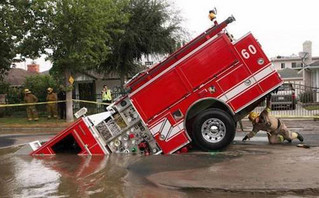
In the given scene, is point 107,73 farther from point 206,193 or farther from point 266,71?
point 206,193

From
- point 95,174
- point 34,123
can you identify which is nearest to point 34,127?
point 34,123

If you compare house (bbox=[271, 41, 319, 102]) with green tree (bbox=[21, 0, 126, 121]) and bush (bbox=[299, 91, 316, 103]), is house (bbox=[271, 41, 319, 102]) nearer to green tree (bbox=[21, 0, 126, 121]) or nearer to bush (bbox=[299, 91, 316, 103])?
bush (bbox=[299, 91, 316, 103])

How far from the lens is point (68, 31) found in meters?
18.9

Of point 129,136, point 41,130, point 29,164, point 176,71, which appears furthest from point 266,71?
point 41,130

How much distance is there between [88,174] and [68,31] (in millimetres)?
12263

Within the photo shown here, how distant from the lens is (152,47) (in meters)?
29.2

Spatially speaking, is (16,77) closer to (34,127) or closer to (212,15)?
(34,127)

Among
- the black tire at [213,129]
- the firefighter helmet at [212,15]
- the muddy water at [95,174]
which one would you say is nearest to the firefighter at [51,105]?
the muddy water at [95,174]

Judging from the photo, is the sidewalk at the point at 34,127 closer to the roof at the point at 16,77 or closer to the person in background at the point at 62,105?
the person in background at the point at 62,105

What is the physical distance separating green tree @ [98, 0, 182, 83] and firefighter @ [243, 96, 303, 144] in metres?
18.7

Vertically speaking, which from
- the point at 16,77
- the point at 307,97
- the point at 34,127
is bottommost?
the point at 307,97

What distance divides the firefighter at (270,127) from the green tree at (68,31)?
35.2ft

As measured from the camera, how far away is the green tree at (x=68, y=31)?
60.4 feet

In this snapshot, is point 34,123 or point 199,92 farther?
point 34,123
